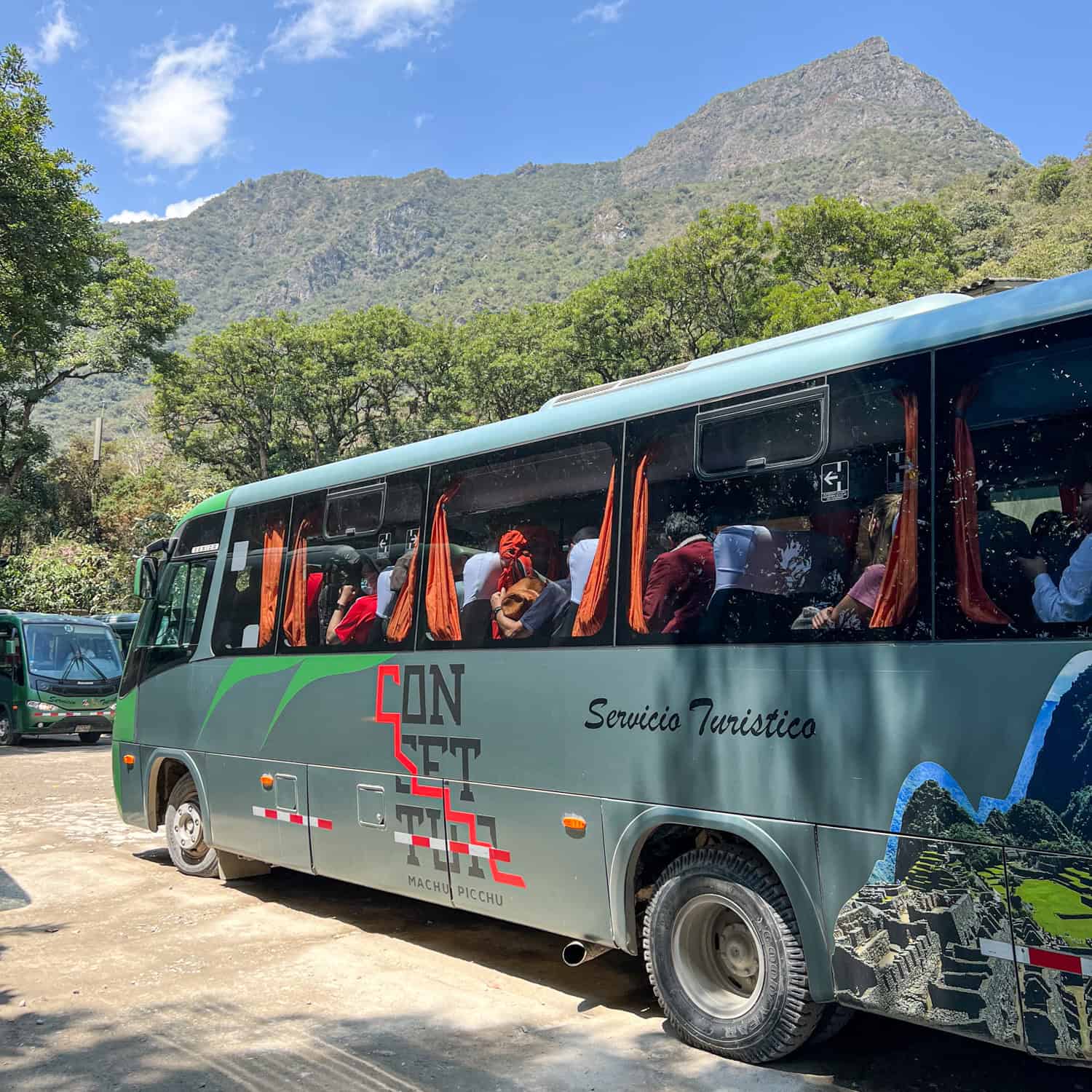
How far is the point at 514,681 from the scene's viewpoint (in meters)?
5.71

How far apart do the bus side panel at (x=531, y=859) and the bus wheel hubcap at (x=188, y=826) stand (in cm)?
367

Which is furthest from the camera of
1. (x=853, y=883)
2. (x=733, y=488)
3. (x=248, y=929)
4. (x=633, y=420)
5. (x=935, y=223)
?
(x=935, y=223)

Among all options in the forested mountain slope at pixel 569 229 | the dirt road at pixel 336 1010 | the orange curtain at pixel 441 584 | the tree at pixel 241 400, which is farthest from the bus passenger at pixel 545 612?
the forested mountain slope at pixel 569 229

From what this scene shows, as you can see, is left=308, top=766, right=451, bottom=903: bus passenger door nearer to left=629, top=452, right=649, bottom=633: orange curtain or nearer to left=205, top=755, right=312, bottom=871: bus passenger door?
left=205, top=755, right=312, bottom=871: bus passenger door

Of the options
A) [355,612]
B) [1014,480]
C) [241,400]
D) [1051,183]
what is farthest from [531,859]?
[1051,183]

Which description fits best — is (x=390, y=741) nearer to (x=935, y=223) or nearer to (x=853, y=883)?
(x=853, y=883)

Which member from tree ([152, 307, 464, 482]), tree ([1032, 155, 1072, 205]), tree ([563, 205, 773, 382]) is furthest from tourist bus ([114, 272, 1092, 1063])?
tree ([1032, 155, 1072, 205])

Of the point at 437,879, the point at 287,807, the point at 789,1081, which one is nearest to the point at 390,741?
the point at 437,879

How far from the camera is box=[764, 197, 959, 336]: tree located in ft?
101

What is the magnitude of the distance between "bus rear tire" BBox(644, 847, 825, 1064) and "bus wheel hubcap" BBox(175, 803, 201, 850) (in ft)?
16.9

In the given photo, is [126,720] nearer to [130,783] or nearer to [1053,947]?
[130,783]

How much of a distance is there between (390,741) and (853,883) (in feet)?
10.6

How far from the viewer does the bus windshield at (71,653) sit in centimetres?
2069

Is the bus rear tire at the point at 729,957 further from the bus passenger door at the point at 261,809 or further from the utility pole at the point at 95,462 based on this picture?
the utility pole at the point at 95,462
